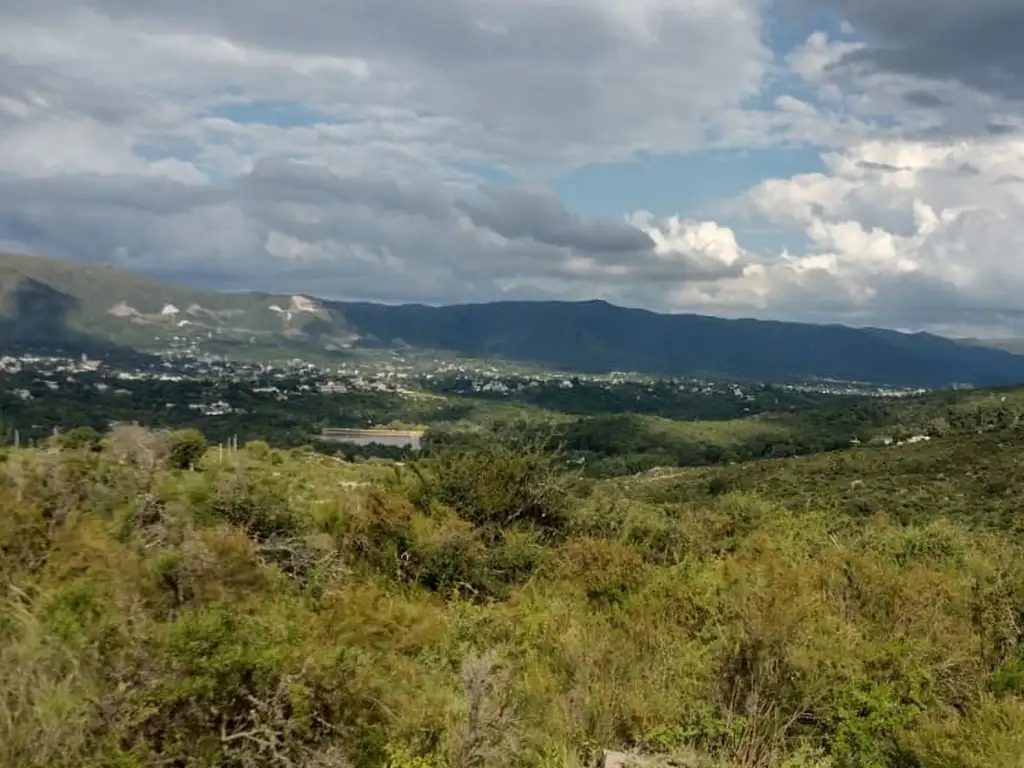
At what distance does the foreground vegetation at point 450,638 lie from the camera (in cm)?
645

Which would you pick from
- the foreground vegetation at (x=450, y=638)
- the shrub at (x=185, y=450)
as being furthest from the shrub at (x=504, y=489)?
the shrub at (x=185, y=450)

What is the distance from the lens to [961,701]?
332 inches

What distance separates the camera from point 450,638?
10.2 m

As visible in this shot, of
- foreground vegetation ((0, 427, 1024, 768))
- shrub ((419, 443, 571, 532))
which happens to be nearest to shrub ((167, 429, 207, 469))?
foreground vegetation ((0, 427, 1024, 768))

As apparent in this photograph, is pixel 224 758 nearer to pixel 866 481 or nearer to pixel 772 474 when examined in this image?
pixel 866 481

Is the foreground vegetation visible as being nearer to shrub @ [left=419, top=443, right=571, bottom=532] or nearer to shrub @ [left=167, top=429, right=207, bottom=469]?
shrub @ [left=419, top=443, right=571, bottom=532]

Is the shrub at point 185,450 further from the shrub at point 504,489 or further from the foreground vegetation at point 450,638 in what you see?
the shrub at point 504,489

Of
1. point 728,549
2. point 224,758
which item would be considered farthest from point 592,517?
point 224,758

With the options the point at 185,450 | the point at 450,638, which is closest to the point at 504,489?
the point at 450,638

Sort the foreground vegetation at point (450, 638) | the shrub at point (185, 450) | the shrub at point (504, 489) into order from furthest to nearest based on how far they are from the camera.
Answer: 1. the shrub at point (185, 450)
2. the shrub at point (504, 489)
3. the foreground vegetation at point (450, 638)

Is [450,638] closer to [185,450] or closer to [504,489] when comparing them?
[504,489]

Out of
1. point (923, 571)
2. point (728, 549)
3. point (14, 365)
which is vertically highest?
point (923, 571)

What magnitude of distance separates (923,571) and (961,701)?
511 cm

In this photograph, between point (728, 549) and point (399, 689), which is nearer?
point (399, 689)
